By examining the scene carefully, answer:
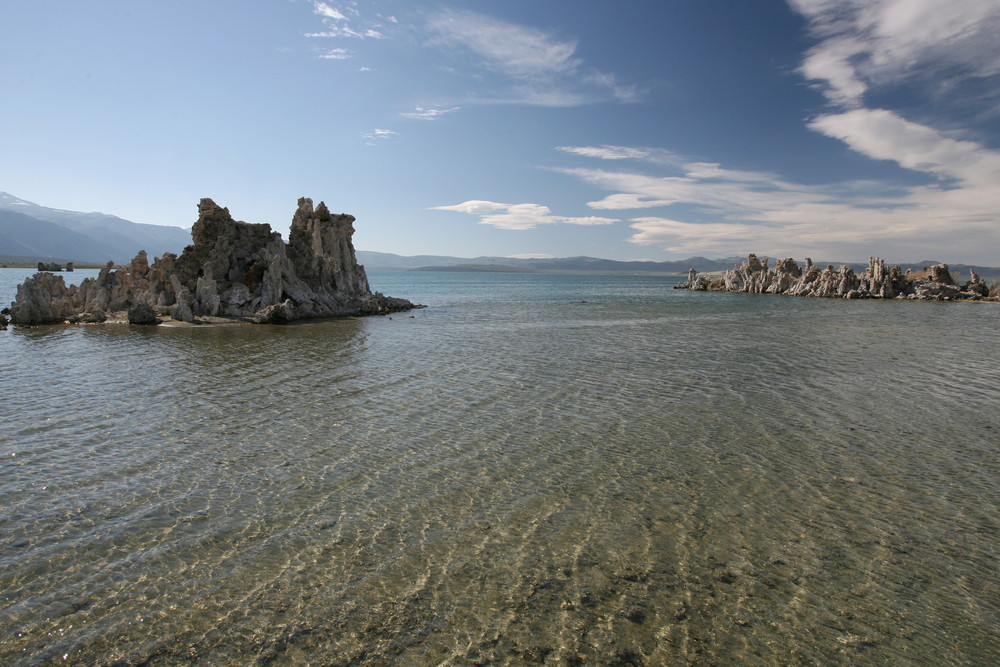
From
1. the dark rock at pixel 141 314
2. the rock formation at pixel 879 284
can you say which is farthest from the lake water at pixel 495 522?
the rock formation at pixel 879 284

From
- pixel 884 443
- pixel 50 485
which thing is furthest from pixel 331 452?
pixel 884 443

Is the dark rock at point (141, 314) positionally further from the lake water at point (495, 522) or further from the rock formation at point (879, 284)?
the rock formation at point (879, 284)

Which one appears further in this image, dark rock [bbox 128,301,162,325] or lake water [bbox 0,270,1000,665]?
dark rock [bbox 128,301,162,325]

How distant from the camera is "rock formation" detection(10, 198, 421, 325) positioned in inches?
1528

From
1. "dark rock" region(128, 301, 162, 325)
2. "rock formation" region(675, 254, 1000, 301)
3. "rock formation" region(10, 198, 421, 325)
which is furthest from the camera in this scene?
"rock formation" region(675, 254, 1000, 301)

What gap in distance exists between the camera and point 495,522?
904 centimetres

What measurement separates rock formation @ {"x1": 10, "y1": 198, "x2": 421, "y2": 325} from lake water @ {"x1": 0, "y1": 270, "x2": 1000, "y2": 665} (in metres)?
22.1

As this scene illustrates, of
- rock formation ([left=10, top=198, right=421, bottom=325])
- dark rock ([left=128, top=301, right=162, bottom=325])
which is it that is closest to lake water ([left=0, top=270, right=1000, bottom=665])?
dark rock ([left=128, top=301, right=162, bottom=325])

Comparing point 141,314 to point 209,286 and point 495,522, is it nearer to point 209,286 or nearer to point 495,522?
point 209,286

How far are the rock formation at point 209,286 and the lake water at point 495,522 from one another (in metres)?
22.1

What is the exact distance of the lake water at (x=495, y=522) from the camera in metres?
6.25

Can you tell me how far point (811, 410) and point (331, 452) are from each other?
49.0 ft

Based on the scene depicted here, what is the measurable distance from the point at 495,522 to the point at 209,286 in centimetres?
4094

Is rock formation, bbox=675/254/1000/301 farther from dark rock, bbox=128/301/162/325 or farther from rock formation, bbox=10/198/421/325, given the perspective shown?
dark rock, bbox=128/301/162/325
